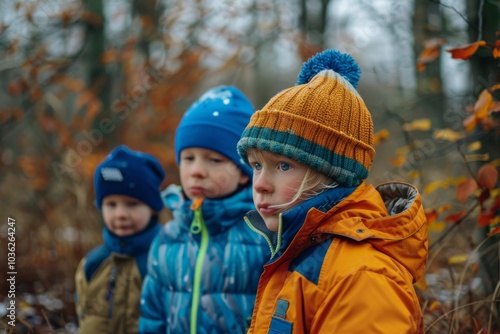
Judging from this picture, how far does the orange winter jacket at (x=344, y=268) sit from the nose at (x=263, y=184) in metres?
0.13

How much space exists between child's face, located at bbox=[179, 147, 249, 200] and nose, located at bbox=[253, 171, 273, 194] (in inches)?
37.9

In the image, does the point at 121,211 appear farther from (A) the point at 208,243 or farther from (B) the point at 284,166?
(B) the point at 284,166

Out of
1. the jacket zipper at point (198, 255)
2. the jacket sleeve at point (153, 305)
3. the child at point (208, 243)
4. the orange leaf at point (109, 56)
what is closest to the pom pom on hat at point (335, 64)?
the child at point (208, 243)

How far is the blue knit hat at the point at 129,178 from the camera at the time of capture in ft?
12.3

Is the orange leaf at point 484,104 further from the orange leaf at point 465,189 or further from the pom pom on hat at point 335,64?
the pom pom on hat at point 335,64

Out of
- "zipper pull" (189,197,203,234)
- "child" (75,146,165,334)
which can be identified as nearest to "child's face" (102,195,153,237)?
"child" (75,146,165,334)

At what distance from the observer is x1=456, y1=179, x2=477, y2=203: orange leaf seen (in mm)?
3001

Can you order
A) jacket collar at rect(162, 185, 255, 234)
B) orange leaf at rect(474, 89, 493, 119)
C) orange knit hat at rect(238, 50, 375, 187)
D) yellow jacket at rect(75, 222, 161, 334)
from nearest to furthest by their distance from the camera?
A: orange knit hat at rect(238, 50, 375, 187) < orange leaf at rect(474, 89, 493, 119) < jacket collar at rect(162, 185, 255, 234) < yellow jacket at rect(75, 222, 161, 334)

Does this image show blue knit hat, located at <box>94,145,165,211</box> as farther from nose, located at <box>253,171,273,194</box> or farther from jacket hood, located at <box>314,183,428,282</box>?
jacket hood, located at <box>314,183,428,282</box>

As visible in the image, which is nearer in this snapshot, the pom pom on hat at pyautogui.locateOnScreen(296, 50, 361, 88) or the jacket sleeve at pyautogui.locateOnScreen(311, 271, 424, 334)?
the jacket sleeve at pyautogui.locateOnScreen(311, 271, 424, 334)

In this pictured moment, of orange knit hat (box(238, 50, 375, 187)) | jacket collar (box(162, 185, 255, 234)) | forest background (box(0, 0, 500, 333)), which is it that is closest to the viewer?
orange knit hat (box(238, 50, 375, 187))

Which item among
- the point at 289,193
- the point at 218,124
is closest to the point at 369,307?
the point at 289,193

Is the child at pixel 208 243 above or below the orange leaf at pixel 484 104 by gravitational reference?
below

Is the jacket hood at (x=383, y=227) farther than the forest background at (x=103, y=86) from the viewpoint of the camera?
No
